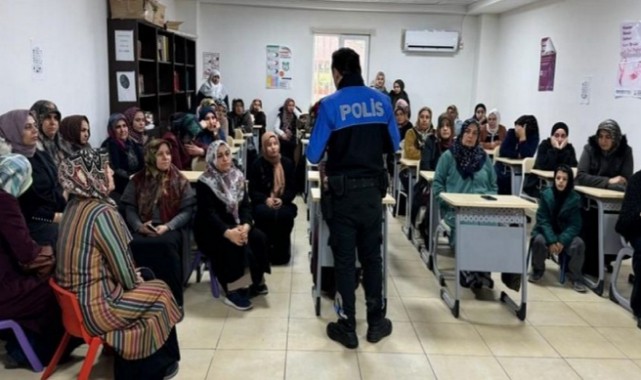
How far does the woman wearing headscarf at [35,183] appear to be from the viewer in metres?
2.96

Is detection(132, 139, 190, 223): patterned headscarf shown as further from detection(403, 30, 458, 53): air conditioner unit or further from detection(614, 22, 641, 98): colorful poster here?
detection(403, 30, 458, 53): air conditioner unit

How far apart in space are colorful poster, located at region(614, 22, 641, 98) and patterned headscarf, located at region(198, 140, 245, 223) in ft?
13.4

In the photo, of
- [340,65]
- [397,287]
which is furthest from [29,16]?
Answer: [397,287]

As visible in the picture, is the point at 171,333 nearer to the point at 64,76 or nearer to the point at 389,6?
the point at 64,76

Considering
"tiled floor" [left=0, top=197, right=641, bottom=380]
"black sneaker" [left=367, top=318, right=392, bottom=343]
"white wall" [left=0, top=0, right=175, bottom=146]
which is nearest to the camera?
"tiled floor" [left=0, top=197, right=641, bottom=380]

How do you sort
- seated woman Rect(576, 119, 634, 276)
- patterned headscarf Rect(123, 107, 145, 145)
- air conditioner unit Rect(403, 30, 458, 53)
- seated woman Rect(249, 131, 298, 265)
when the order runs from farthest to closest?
air conditioner unit Rect(403, 30, 458, 53) < patterned headscarf Rect(123, 107, 145, 145) < seated woman Rect(249, 131, 298, 265) < seated woman Rect(576, 119, 634, 276)

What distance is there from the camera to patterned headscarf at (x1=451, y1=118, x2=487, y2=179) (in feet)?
12.5

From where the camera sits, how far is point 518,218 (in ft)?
10.9

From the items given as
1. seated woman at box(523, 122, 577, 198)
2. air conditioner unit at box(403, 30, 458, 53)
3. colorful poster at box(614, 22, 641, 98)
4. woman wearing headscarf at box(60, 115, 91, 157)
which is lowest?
seated woman at box(523, 122, 577, 198)

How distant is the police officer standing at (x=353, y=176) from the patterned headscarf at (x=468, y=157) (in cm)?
111

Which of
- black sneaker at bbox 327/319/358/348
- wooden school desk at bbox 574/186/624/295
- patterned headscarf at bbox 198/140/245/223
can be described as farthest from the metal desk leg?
patterned headscarf at bbox 198/140/245/223

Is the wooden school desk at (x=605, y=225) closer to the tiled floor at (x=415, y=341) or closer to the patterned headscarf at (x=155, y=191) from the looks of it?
the tiled floor at (x=415, y=341)

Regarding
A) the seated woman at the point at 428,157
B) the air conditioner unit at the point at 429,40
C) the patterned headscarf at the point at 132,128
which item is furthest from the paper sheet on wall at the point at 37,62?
the air conditioner unit at the point at 429,40

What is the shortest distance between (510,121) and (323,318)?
251 inches
